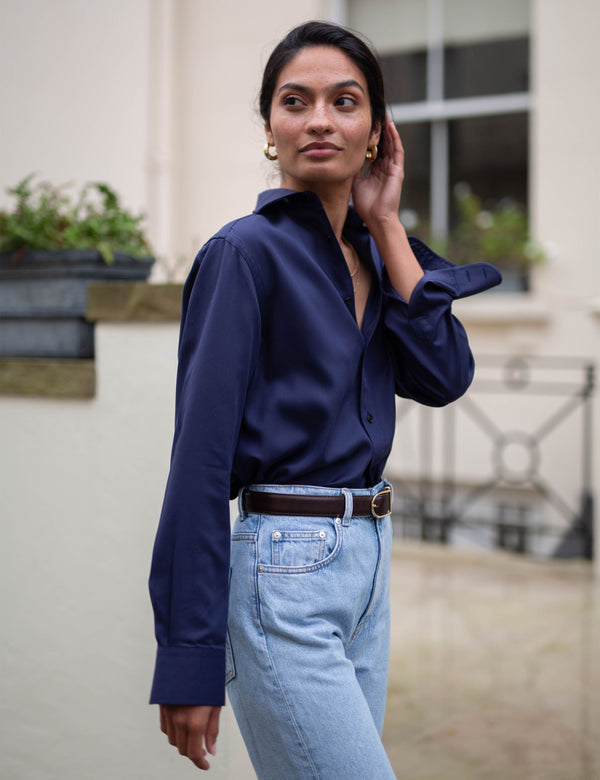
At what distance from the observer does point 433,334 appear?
1598 mm

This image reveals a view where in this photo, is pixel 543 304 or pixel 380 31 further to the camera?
pixel 380 31

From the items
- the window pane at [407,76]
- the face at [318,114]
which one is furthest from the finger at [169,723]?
the window pane at [407,76]

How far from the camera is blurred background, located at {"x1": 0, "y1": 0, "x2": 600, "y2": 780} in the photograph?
236 cm

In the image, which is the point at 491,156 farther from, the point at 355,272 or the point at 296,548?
the point at 296,548

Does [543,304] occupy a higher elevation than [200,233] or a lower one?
lower

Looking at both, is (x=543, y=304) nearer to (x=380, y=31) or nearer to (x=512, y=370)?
(x=512, y=370)

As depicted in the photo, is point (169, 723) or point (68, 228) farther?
point (68, 228)

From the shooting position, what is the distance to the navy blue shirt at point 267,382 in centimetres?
131

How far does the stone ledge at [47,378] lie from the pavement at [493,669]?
1.66 meters

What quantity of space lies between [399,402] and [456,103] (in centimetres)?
248

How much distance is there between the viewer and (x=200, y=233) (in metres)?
7.45

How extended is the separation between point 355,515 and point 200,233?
6215 mm

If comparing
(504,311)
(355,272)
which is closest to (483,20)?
(504,311)

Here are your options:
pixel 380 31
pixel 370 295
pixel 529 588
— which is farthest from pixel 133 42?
pixel 370 295
